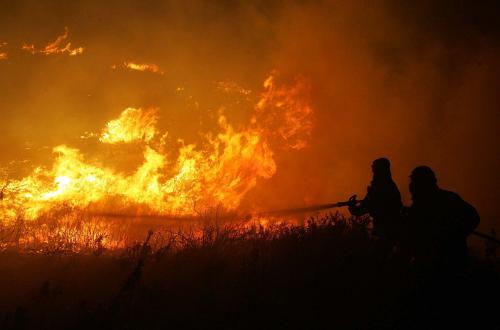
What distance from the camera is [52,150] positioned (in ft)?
41.3

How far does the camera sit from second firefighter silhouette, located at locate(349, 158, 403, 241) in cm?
600

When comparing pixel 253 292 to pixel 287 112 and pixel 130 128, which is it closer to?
pixel 130 128

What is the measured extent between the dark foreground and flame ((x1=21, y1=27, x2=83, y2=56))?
40.9ft

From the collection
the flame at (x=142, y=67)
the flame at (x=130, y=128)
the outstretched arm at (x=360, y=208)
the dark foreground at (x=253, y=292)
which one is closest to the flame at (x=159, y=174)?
the flame at (x=130, y=128)

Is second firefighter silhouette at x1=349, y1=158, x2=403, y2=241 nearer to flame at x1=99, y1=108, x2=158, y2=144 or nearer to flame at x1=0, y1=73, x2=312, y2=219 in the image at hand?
flame at x1=0, y1=73, x2=312, y2=219

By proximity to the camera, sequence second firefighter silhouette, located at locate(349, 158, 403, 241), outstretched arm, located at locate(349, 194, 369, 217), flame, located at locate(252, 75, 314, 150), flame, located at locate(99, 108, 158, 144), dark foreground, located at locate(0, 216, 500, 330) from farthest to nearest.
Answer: flame, located at locate(252, 75, 314, 150), flame, located at locate(99, 108, 158, 144), outstretched arm, located at locate(349, 194, 369, 217), second firefighter silhouette, located at locate(349, 158, 403, 241), dark foreground, located at locate(0, 216, 500, 330)

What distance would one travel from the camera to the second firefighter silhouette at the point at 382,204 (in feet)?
19.7

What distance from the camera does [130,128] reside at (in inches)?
517

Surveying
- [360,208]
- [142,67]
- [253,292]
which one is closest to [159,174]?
[142,67]

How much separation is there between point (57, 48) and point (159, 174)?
29.9 ft

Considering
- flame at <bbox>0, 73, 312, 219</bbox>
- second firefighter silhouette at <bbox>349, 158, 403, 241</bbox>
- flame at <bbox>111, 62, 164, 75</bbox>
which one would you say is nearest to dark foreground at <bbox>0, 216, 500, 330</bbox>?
second firefighter silhouette at <bbox>349, 158, 403, 241</bbox>

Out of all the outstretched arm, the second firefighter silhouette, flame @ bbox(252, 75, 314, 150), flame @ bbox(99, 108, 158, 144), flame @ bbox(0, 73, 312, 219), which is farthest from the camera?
flame @ bbox(252, 75, 314, 150)

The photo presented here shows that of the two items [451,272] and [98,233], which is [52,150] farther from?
[451,272]

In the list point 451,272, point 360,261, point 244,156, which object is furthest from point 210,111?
point 451,272
